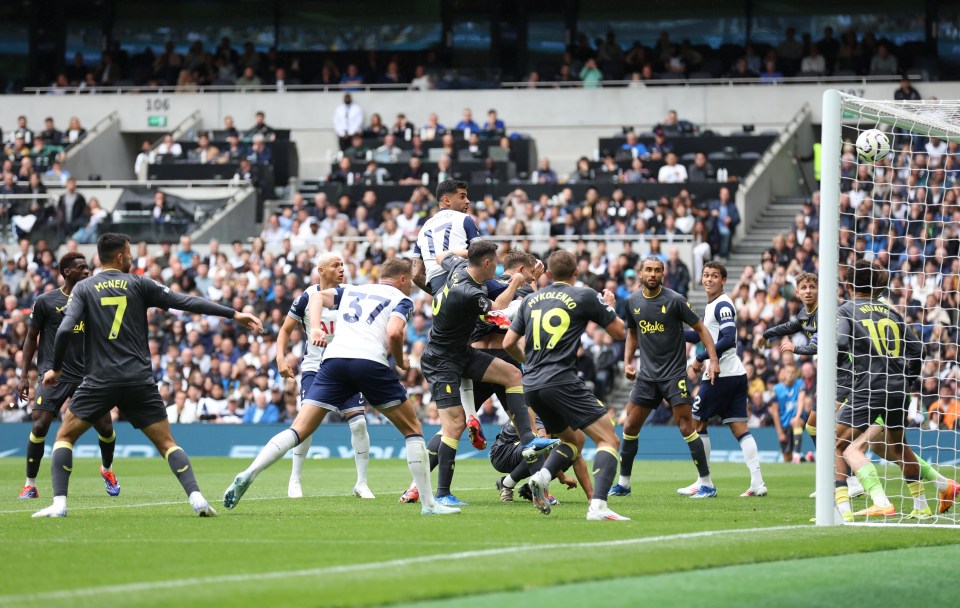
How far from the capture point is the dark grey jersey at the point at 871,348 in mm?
11070

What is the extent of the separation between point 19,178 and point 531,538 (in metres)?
27.8

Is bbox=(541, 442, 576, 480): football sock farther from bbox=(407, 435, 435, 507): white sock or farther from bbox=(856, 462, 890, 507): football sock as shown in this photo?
bbox=(856, 462, 890, 507): football sock

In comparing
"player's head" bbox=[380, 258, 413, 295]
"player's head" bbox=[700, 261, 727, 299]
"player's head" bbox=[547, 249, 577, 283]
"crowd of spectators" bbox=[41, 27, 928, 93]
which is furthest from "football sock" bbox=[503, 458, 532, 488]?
"crowd of spectators" bbox=[41, 27, 928, 93]

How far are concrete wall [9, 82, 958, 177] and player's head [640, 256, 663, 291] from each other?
22269 millimetres

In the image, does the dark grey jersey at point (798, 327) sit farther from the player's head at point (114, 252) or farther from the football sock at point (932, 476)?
the player's head at point (114, 252)

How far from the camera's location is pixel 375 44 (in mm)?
42000

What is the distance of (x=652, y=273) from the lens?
43.5 ft

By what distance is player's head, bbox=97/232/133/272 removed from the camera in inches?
416

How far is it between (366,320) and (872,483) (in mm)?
4342

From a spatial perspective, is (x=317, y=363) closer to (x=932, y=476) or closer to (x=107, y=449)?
(x=107, y=449)

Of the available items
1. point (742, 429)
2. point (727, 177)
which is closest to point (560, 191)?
point (727, 177)

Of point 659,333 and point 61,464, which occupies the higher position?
point 659,333

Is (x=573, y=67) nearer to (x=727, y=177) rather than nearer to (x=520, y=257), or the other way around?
(x=727, y=177)

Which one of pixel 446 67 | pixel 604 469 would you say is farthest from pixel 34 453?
pixel 446 67
